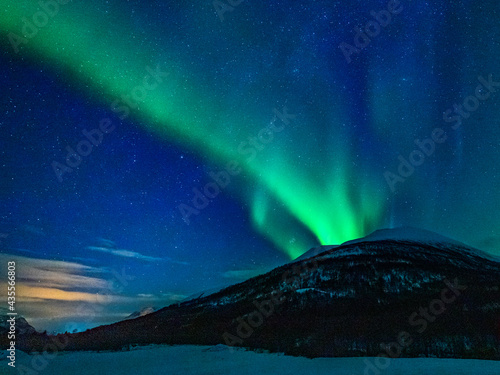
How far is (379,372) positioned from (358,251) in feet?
115

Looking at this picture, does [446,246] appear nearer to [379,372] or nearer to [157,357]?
[379,372]

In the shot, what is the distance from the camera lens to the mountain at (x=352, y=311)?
76.7ft

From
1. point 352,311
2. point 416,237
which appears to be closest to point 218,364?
point 352,311

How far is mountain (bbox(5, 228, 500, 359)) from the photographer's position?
23.4 m

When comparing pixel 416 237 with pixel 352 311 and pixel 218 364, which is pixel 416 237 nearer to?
pixel 352 311

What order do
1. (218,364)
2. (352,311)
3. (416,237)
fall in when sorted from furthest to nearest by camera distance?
(416,237)
(352,311)
(218,364)

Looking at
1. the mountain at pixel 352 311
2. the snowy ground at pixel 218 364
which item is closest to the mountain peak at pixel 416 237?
the mountain at pixel 352 311

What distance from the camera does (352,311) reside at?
103 feet

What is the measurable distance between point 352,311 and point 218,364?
1646cm

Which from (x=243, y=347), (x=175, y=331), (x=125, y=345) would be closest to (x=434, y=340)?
(x=243, y=347)

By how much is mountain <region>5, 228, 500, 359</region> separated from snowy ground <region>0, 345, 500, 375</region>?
2.02 m

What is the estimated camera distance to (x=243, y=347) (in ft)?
80.0

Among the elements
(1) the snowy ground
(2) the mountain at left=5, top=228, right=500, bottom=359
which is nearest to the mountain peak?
(2) the mountain at left=5, top=228, right=500, bottom=359

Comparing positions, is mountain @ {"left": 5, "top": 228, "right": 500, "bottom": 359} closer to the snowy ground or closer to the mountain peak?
the snowy ground
